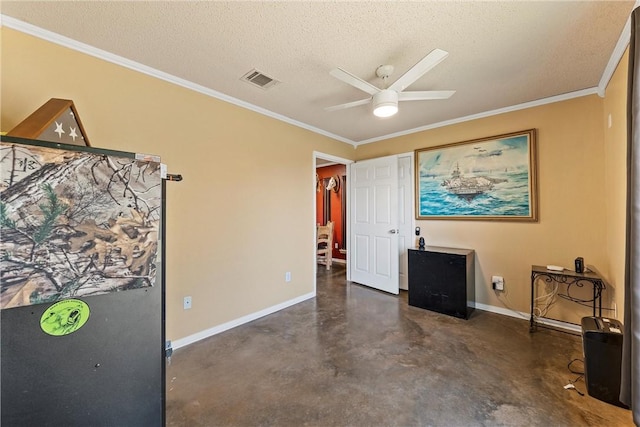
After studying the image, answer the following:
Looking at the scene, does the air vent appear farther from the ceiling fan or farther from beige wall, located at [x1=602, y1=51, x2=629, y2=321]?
beige wall, located at [x1=602, y1=51, x2=629, y2=321]

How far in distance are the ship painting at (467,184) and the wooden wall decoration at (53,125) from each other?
371 cm

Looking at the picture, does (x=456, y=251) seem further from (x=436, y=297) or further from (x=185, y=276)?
(x=185, y=276)

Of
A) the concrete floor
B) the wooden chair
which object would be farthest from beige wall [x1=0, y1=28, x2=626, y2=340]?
the wooden chair

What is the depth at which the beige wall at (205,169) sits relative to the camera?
184cm

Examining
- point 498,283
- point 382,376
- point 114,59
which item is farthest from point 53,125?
point 498,283

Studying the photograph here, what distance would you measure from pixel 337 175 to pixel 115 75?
4.71 m

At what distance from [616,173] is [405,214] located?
7.15ft

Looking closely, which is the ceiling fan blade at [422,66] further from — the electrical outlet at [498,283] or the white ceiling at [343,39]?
the electrical outlet at [498,283]

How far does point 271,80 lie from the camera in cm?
240

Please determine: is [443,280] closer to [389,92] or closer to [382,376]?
[382,376]

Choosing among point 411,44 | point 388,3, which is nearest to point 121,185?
point 388,3

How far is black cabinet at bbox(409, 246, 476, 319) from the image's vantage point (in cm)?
298

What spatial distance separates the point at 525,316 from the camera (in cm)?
296

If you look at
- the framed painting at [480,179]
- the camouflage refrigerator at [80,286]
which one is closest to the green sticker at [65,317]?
the camouflage refrigerator at [80,286]
